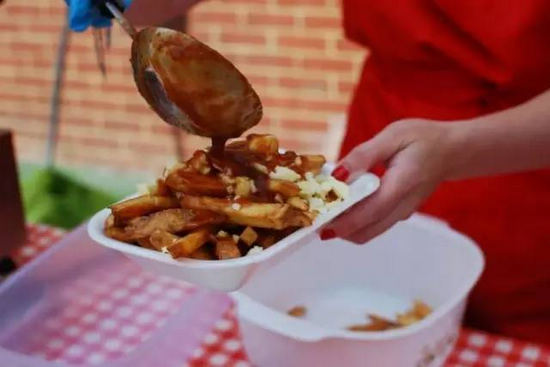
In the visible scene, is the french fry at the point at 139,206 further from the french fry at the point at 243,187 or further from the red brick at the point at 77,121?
the red brick at the point at 77,121

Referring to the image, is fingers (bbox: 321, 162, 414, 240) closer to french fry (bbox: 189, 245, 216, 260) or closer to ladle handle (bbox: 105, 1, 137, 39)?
french fry (bbox: 189, 245, 216, 260)

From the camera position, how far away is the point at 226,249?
0.77 m

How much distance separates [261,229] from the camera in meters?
0.80

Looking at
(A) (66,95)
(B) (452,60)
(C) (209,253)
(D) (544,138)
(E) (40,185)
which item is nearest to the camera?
(C) (209,253)

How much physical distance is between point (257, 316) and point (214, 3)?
209cm

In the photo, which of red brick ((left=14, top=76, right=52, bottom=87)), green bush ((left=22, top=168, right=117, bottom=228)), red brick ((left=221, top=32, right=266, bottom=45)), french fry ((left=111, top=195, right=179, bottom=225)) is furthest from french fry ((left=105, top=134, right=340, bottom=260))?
red brick ((left=14, top=76, right=52, bottom=87))

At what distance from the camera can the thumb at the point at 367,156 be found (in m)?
0.93

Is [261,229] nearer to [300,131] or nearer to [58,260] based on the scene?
[58,260]

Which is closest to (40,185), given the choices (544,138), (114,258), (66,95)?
(66,95)

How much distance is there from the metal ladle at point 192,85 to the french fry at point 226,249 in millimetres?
116

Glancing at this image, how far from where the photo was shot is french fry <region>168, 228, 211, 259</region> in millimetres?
745

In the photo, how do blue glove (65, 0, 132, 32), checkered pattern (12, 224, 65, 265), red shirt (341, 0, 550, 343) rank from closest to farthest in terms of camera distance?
blue glove (65, 0, 132, 32) < red shirt (341, 0, 550, 343) < checkered pattern (12, 224, 65, 265)

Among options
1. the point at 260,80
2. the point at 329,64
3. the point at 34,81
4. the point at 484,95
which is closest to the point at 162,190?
the point at 484,95

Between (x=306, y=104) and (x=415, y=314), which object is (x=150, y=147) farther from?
(x=415, y=314)
